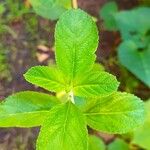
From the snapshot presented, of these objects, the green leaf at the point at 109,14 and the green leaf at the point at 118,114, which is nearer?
the green leaf at the point at 118,114

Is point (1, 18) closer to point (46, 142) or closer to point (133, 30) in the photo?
point (133, 30)

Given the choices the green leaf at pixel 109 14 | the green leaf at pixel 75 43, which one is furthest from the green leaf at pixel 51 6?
the green leaf at pixel 109 14

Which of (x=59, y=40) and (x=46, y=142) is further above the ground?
(x=59, y=40)

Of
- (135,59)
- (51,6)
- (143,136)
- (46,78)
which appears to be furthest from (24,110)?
(135,59)

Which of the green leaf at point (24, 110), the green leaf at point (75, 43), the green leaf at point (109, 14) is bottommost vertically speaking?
the green leaf at point (109, 14)

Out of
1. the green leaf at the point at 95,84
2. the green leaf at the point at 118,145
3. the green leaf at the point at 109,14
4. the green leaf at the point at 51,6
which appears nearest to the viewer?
the green leaf at the point at 95,84

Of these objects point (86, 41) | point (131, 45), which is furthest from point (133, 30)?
point (86, 41)

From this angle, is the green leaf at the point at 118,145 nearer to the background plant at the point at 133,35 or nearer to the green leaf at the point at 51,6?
the background plant at the point at 133,35
